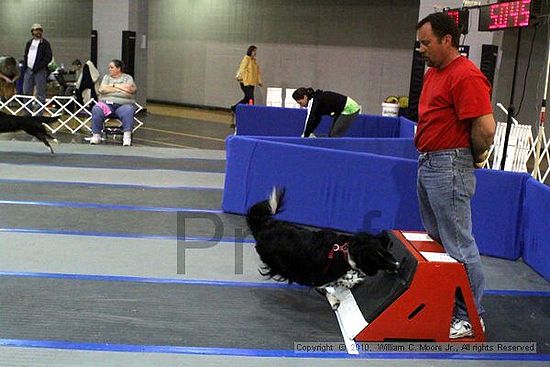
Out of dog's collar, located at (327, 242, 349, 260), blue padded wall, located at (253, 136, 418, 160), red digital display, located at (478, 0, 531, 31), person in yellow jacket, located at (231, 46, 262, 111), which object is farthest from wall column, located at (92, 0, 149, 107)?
dog's collar, located at (327, 242, 349, 260)

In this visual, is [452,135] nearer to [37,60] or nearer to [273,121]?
[273,121]

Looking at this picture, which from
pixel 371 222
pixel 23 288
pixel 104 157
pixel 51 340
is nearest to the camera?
pixel 51 340

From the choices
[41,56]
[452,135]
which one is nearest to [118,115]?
[41,56]

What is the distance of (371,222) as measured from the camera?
573 centimetres

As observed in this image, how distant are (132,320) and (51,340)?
1.61ft

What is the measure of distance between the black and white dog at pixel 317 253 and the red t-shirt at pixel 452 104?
26.1 inches

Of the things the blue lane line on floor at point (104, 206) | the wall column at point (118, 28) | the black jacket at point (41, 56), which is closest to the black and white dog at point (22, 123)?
the blue lane line on floor at point (104, 206)

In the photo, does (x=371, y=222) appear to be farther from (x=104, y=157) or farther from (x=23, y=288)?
(x=104, y=157)

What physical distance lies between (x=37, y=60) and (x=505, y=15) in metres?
9.05

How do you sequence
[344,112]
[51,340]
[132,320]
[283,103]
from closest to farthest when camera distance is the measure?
[51,340], [132,320], [344,112], [283,103]

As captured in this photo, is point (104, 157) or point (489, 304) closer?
point (489, 304)

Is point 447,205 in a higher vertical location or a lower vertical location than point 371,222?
higher

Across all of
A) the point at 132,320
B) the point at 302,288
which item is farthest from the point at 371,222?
the point at 132,320

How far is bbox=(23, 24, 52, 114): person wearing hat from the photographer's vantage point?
12.8m
